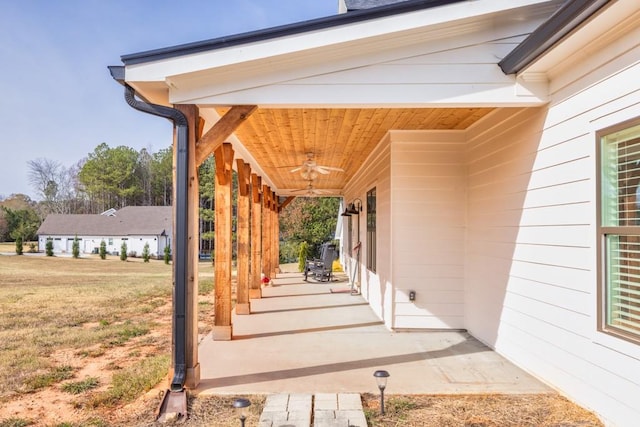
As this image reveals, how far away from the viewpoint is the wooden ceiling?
4.99m

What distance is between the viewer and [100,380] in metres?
4.25

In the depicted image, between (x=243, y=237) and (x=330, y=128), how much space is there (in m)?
2.49

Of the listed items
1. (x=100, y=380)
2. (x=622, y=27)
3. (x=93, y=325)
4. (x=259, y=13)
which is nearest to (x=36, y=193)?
(x=259, y=13)

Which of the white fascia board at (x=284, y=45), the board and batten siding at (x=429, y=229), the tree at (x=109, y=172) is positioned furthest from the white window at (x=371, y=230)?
the tree at (x=109, y=172)

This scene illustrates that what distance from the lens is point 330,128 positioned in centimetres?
575

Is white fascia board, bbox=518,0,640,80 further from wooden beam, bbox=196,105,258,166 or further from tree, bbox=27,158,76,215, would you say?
tree, bbox=27,158,76,215

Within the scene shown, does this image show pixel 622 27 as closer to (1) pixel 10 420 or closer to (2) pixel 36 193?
(1) pixel 10 420

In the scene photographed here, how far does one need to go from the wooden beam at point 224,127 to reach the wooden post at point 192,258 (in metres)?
0.06

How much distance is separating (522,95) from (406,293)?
10.1ft

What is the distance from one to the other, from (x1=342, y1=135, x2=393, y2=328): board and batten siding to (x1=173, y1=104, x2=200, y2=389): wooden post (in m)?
3.06

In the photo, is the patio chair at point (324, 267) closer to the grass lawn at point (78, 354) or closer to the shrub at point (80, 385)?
the grass lawn at point (78, 354)

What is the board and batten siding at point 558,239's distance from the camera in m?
2.99

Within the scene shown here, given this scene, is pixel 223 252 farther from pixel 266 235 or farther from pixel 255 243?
pixel 266 235

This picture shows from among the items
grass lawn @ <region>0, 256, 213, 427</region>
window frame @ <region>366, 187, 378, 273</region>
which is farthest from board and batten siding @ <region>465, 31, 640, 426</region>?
grass lawn @ <region>0, 256, 213, 427</region>
